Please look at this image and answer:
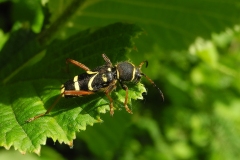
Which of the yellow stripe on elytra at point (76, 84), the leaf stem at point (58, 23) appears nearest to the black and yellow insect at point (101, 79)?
the yellow stripe on elytra at point (76, 84)

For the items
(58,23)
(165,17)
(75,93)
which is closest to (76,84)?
(75,93)

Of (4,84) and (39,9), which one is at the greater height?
(39,9)

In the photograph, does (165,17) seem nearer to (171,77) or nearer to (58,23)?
(58,23)

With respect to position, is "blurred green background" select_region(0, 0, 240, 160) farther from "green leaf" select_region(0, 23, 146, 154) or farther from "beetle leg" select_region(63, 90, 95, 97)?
"beetle leg" select_region(63, 90, 95, 97)

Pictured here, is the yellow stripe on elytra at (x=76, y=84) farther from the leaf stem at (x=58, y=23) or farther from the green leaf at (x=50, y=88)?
the leaf stem at (x=58, y=23)

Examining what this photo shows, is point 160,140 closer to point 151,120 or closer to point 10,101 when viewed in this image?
point 151,120

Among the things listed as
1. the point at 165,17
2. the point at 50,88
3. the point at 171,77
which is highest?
the point at 165,17

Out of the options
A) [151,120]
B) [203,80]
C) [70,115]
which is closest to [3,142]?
[70,115]

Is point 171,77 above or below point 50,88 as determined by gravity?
below
